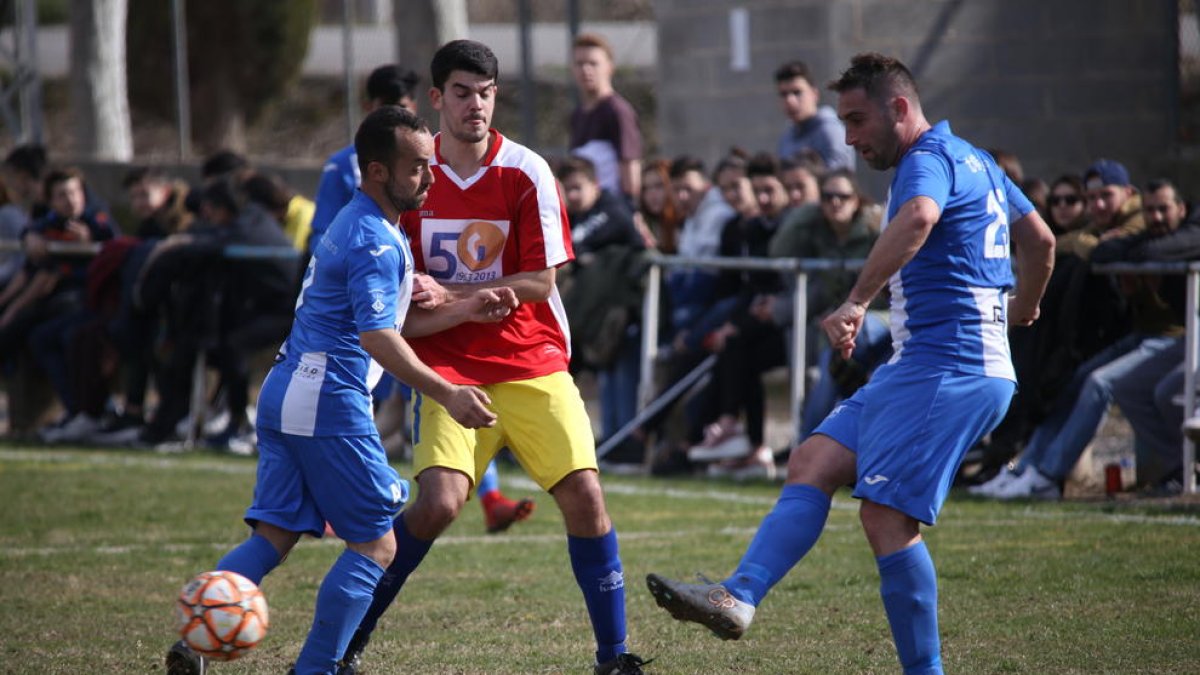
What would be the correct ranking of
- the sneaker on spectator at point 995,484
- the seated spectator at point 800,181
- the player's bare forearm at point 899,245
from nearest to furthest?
the player's bare forearm at point 899,245, the sneaker on spectator at point 995,484, the seated spectator at point 800,181

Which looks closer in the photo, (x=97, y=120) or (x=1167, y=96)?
(x=1167, y=96)

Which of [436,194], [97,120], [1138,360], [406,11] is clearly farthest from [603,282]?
Answer: [97,120]

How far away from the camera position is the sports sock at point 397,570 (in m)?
6.15

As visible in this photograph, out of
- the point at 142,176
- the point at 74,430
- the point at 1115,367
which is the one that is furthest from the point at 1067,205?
the point at 74,430

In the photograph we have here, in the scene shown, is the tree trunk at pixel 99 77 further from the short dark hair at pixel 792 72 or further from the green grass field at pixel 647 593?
the short dark hair at pixel 792 72

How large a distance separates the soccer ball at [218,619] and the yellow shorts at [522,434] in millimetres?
821

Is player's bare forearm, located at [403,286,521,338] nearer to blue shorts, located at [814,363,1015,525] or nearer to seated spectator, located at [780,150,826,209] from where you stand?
blue shorts, located at [814,363,1015,525]

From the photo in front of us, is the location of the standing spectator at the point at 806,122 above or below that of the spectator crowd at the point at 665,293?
above

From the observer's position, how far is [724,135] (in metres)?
16.1

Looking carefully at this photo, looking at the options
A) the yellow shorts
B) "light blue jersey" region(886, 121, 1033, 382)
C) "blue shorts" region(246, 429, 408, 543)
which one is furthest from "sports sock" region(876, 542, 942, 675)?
"blue shorts" region(246, 429, 408, 543)

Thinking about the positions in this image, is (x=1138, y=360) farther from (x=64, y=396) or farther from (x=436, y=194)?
(x=64, y=396)

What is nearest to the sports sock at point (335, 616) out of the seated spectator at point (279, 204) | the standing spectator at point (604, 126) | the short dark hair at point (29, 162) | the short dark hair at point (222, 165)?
the standing spectator at point (604, 126)

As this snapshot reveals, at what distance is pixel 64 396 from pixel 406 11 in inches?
240

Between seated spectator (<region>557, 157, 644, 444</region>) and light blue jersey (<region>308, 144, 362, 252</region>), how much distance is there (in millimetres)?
3570
